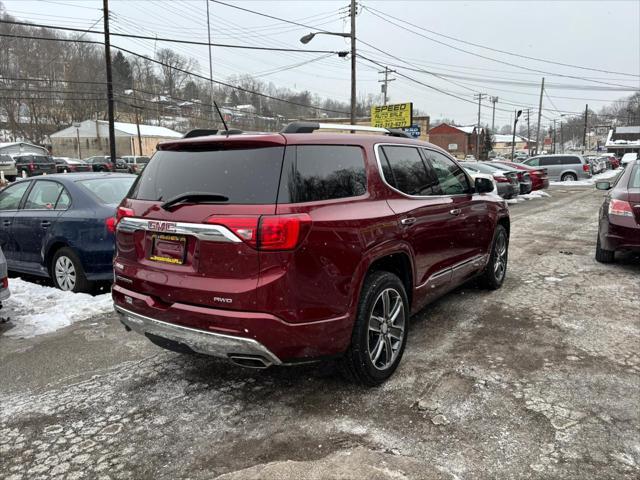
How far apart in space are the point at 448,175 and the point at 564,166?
27511mm

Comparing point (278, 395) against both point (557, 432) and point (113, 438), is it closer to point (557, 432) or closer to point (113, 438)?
point (113, 438)

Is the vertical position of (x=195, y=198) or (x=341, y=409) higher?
(x=195, y=198)

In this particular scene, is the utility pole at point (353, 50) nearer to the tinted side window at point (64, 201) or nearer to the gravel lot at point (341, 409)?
the tinted side window at point (64, 201)

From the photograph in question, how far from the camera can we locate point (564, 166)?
2841cm

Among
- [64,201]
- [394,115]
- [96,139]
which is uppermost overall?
[96,139]

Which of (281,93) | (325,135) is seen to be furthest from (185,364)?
(281,93)

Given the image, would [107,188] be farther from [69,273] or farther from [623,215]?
[623,215]

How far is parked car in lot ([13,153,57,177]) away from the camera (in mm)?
32188

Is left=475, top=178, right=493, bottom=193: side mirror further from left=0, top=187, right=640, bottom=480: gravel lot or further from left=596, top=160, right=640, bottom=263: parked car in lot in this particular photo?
left=596, top=160, right=640, bottom=263: parked car in lot

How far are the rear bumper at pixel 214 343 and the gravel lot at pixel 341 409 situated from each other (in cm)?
47

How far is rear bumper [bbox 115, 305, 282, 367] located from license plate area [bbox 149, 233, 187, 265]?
40cm

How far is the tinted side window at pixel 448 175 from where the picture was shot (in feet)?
14.6

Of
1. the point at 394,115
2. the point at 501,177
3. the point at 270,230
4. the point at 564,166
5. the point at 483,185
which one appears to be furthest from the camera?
the point at 394,115

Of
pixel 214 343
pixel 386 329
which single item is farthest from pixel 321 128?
pixel 214 343
